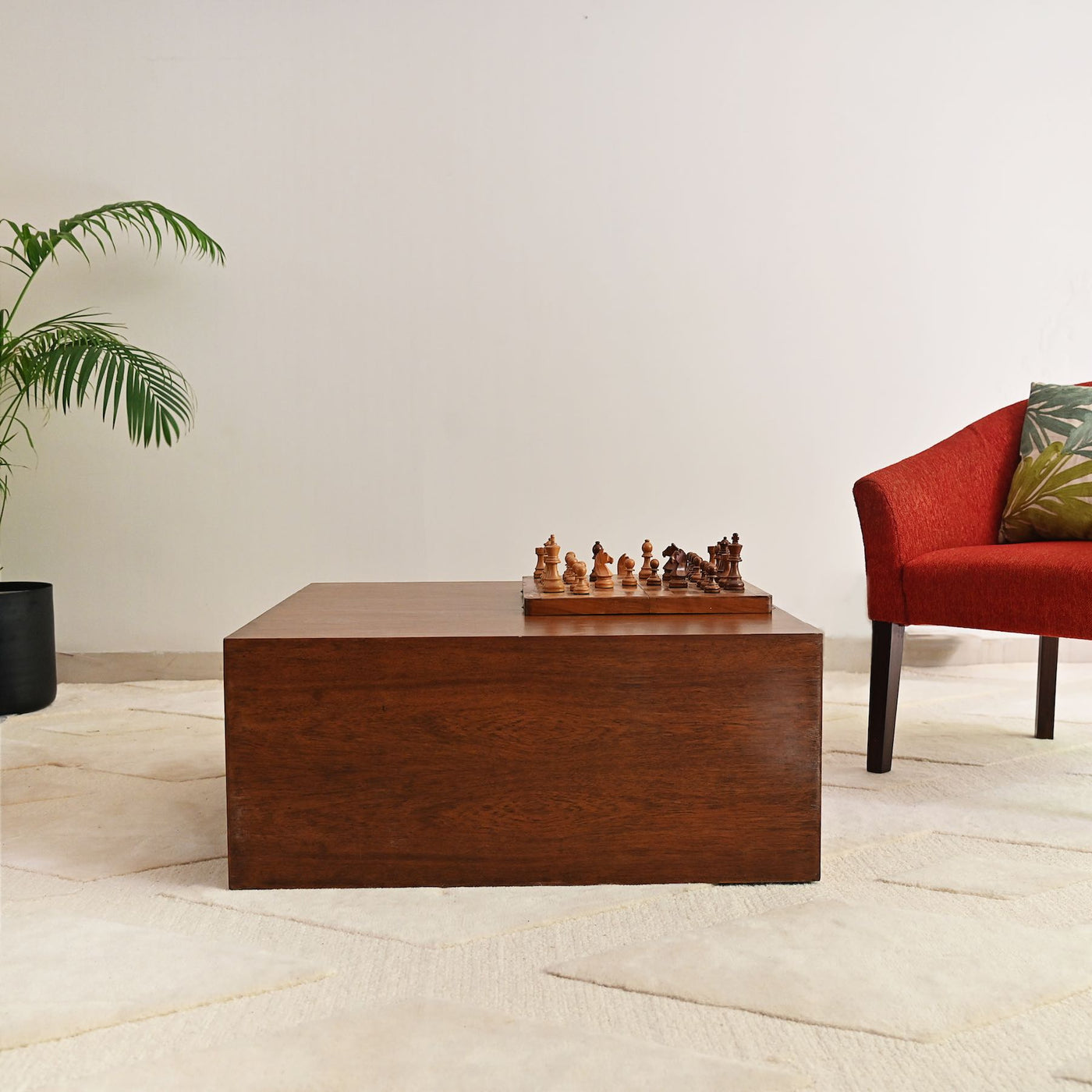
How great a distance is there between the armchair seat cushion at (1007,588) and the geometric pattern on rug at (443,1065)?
41.2 inches

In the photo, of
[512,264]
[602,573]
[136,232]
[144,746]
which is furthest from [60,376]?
[602,573]

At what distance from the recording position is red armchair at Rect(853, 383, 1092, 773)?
5.59 ft

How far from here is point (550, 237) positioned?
9.78 feet

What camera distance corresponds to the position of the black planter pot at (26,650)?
8.20 feet

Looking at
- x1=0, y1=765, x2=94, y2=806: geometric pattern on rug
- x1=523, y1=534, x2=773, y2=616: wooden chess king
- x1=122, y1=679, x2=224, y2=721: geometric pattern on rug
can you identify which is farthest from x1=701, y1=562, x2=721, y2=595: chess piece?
x1=122, y1=679, x2=224, y2=721: geometric pattern on rug

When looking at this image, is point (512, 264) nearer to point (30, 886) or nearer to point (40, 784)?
point (40, 784)

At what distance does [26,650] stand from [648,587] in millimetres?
1708

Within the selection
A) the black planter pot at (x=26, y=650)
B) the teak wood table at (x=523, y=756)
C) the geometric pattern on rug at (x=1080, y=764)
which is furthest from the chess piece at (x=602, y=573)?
the black planter pot at (x=26, y=650)

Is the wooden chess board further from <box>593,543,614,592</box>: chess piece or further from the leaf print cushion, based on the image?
the leaf print cushion

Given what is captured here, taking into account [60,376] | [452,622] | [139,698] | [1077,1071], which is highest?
[60,376]

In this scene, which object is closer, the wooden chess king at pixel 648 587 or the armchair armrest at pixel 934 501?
the wooden chess king at pixel 648 587

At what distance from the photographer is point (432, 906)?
1.31 m

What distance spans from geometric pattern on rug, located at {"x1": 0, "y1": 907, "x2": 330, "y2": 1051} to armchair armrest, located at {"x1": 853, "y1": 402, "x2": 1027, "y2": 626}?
124cm

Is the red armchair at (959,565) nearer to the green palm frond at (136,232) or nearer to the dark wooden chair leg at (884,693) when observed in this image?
the dark wooden chair leg at (884,693)
